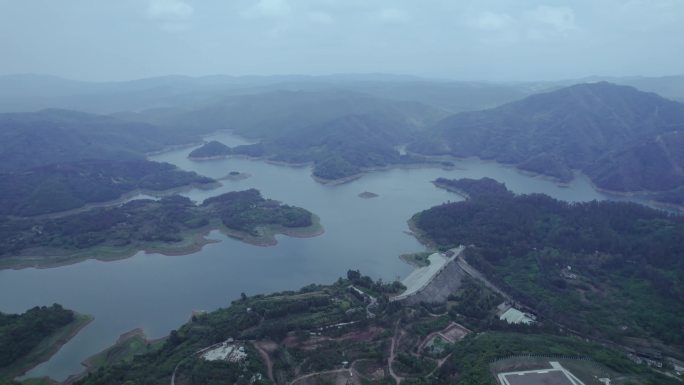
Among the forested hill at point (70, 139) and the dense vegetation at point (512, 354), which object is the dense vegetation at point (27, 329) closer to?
the dense vegetation at point (512, 354)

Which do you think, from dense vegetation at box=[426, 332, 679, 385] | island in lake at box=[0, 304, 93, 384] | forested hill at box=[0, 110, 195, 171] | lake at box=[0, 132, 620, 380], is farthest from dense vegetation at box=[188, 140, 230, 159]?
dense vegetation at box=[426, 332, 679, 385]

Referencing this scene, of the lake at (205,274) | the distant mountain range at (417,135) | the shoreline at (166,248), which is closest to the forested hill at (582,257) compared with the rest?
the lake at (205,274)

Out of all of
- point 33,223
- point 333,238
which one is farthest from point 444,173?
point 33,223

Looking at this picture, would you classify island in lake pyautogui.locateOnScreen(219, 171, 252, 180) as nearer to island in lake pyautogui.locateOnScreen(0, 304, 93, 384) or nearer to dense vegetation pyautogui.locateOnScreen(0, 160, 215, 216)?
dense vegetation pyautogui.locateOnScreen(0, 160, 215, 216)

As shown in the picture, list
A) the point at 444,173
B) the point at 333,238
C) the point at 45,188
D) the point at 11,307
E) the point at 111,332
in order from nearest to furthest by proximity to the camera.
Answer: the point at 111,332 < the point at 11,307 < the point at 333,238 < the point at 45,188 < the point at 444,173

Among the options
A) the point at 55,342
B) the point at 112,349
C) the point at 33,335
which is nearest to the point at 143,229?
the point at 55,342

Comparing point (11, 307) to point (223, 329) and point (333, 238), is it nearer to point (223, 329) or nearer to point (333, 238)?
point (223, 329)
